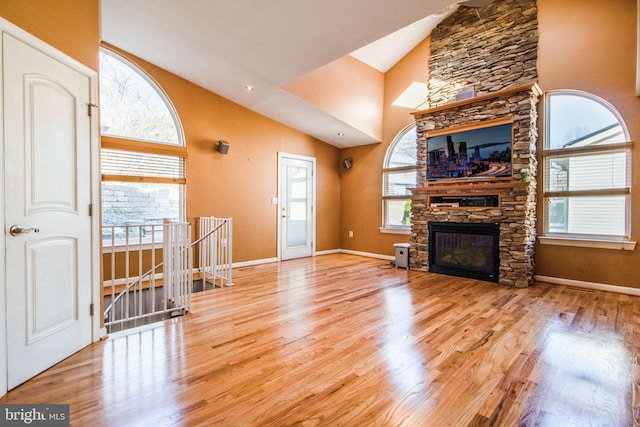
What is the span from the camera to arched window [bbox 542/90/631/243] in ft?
13.5

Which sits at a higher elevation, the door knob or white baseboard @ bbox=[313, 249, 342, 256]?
the door knob

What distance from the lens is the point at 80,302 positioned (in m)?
2.43

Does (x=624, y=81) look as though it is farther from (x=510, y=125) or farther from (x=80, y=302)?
(x=80, y=302)

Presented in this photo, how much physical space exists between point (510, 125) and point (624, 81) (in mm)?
1381

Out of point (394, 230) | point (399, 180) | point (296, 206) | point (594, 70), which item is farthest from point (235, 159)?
point (594, 70)

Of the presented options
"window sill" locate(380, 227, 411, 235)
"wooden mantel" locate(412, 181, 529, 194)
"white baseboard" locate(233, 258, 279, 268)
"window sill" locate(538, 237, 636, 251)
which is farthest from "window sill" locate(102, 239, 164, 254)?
"window sill" locate(538, 237, 636, 251)

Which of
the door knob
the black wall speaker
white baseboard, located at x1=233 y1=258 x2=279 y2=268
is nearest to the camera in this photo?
the door knob

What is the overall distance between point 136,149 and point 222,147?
4.25 feet

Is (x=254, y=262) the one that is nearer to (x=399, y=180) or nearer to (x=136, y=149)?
(x=136, y=149)

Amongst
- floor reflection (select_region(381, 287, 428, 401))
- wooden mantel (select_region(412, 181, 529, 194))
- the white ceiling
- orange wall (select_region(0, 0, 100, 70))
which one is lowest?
floor reflection (select_region(381, 287, 428, 401))

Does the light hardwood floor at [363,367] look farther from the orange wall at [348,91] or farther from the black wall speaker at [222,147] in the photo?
the orange wall at [348,91]

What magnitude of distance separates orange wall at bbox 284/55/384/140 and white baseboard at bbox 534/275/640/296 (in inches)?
154

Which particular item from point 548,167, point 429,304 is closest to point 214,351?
point 429,304

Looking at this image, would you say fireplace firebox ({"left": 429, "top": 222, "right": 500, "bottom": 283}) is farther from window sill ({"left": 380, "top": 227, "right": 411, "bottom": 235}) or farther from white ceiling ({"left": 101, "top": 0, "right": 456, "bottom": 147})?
white ceiling ({"left": 101, "top": 0, "right": 456, "bottom": 147})
